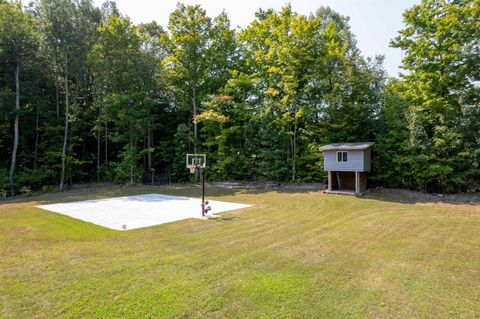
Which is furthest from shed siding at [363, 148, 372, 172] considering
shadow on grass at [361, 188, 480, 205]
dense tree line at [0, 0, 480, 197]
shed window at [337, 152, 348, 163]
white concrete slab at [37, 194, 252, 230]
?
white concrete slab at [37, 194, 252, 230]

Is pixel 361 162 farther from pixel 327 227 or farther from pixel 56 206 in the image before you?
pixel 56 206

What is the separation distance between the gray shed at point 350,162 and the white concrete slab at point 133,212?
5277 mm

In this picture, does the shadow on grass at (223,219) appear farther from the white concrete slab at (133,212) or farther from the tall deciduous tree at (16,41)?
the tall deciduous tree at (16,41)

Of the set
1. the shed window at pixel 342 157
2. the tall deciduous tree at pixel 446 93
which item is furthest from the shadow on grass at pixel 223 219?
the tall deciduous tree at pixel 446 93

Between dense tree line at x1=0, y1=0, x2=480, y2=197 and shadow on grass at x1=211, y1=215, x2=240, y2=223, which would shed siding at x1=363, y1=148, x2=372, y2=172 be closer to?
dense tree line at x1=0, y1=0, x2=480, y2=197

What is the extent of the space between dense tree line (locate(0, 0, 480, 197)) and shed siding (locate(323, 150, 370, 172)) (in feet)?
5.08

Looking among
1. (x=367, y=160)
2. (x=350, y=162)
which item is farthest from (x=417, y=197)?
(x=350, y=162)

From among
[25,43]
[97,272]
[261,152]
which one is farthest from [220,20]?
[97,272]

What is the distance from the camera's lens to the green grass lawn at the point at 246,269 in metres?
3.13

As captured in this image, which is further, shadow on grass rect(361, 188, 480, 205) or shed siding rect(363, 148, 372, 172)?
shed siding rect(363, 148, 372, 172)

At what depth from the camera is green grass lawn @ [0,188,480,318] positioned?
3.13 metres

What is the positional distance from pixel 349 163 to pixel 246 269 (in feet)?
31.2

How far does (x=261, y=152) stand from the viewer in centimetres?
1617

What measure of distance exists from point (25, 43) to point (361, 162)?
2081 cm
